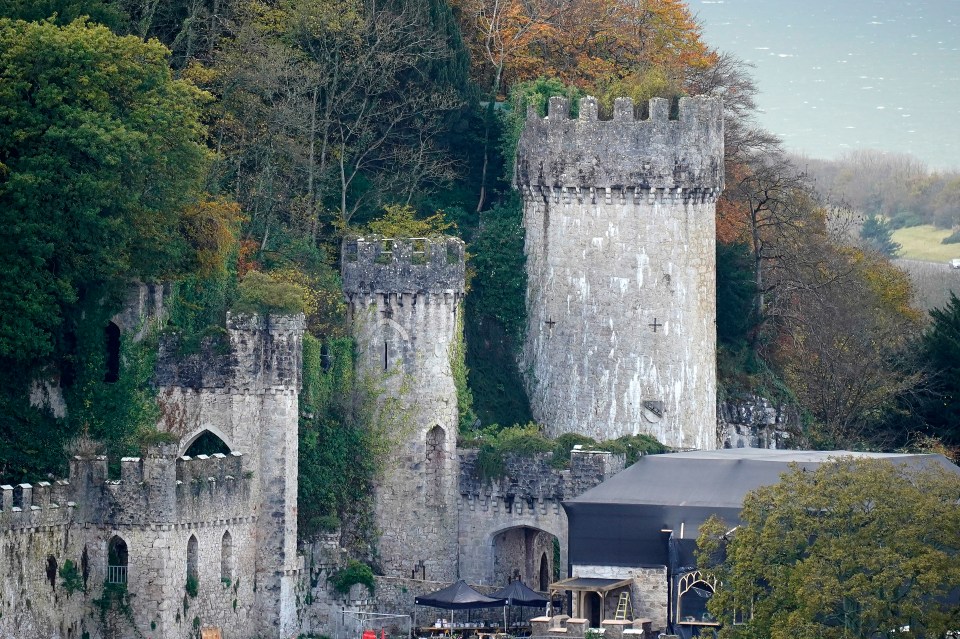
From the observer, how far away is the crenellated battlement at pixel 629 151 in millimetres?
89938

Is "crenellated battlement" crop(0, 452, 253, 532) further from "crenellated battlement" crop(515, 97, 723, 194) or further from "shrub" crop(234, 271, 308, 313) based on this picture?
"crenellated battlement" crop(515, 97, 723, 194)

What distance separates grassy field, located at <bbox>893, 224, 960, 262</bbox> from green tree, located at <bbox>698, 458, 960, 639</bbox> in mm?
100587

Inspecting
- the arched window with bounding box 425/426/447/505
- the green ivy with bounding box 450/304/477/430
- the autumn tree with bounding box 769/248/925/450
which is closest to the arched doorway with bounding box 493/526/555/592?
the arched window with bounding box 425/426/447/505

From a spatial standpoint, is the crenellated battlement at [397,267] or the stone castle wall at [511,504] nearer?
the crenellated battlement at [397,267]

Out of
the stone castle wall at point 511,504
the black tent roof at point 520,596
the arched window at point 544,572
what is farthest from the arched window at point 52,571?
the arched window at point 544,572

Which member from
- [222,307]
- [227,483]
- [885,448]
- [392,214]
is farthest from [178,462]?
[885,448]

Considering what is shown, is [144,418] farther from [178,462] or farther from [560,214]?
[560,214]

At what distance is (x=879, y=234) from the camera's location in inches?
7096

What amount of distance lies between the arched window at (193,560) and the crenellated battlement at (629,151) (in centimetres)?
1866

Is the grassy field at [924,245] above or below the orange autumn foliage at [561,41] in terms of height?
below

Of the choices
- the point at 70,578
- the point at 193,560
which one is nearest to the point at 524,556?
the point at 193,560

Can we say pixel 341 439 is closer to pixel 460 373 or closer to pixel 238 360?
pixel 460 373

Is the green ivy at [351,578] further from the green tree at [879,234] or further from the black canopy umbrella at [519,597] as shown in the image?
the green tree at [879,234]

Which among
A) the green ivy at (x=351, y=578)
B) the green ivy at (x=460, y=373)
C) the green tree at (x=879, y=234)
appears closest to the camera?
the green ivy at (x=351, y=578)
